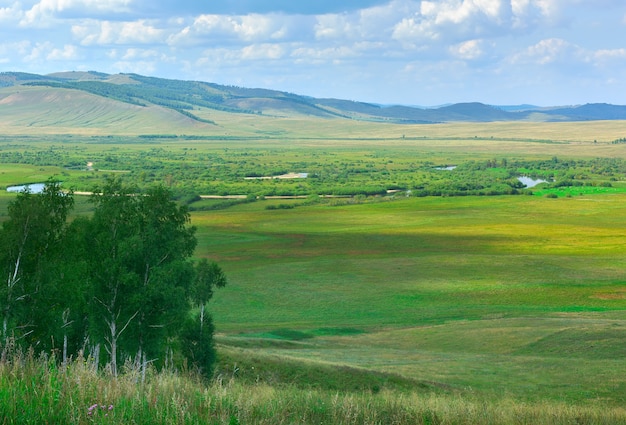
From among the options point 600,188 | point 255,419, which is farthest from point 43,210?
point 600,188

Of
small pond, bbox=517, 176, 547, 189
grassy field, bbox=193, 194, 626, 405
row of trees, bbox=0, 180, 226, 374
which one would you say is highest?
row of trees, bbox=0, 180, 226, 374

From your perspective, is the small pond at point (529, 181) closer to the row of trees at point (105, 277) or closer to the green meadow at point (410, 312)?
the green meadow at point (410, 312)

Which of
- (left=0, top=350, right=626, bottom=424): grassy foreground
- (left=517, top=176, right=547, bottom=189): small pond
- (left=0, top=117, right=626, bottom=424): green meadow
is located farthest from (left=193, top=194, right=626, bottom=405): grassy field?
(left=517, top=176, right=547, bottom=189): small pond

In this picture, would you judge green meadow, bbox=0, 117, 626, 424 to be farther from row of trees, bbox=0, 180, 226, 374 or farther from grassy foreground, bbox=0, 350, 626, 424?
row of trees, bbox=0, 180, 226, 374

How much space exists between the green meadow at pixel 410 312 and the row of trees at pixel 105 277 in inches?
127

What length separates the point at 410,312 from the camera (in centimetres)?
5462

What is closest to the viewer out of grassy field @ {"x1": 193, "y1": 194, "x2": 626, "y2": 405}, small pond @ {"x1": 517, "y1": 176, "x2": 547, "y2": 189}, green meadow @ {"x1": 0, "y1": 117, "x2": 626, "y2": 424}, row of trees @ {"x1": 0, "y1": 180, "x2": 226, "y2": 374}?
green meadow @ {"x1": 0, "y1": 117, "x2": 626, "y2": 424}

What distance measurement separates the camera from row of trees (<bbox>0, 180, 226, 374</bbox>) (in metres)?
21.8

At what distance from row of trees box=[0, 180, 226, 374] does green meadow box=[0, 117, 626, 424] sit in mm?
3225

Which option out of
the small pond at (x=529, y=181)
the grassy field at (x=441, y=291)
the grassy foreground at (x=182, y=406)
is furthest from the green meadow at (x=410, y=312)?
the small pond at (x=529, y=181)

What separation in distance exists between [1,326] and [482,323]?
32641 millimetres

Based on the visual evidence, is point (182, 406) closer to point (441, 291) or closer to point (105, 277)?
point (105, 277)

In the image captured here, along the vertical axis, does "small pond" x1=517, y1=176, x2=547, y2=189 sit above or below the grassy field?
above

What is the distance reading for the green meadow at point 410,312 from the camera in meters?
12.2
